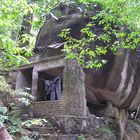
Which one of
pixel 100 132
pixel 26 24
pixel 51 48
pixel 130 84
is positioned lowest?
pixel 100 132

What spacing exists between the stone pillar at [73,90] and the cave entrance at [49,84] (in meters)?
1.62

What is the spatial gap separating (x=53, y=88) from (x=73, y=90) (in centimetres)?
201

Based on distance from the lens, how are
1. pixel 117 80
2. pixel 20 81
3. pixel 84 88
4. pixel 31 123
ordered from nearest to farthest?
pixel 31 123 → pixel 84 88 → pixel 20 81 → pixel 117 80

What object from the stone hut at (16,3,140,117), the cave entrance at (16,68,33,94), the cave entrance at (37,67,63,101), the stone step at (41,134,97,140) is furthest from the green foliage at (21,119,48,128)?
the cave entrance at (16,68,33,94)

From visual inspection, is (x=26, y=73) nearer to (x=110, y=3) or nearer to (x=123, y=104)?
(x=123, y=104)

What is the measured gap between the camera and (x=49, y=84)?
1202 cm

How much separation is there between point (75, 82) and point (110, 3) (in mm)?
3858

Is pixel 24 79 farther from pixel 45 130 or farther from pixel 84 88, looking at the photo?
pixel 45 130

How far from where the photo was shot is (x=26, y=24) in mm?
14273

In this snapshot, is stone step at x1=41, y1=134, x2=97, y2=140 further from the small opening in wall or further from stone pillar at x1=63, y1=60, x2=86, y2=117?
the small opening in wall

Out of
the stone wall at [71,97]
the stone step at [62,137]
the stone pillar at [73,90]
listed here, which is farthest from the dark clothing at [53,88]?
the stone step at [62,137]

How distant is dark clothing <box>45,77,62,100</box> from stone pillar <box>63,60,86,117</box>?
162cm

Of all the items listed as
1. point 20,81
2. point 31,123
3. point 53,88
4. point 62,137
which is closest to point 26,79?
point 20,81

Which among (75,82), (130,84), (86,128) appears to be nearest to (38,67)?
(75,82)
